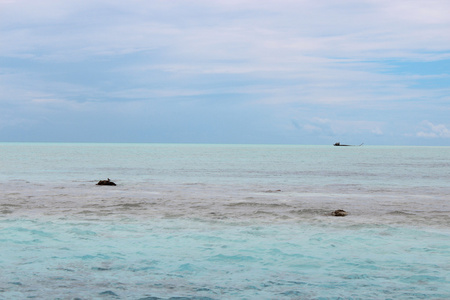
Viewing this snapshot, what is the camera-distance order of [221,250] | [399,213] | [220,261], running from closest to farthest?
1. [220,261]
2. [221,250]
3. [399,213]

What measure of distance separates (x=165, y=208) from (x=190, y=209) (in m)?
1.31

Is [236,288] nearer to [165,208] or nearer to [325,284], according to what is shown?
[325,284]

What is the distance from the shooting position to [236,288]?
11.6 metres

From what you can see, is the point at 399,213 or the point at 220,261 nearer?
the point at 220,261

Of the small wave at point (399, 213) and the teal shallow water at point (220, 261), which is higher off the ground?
the teal shallow water at point (220, 261)

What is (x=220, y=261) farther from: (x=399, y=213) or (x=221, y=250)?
(x=399, y=213)

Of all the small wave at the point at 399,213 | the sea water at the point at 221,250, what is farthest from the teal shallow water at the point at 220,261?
the small wave at the point at 399,213

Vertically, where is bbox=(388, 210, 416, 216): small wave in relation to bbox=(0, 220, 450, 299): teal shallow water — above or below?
below

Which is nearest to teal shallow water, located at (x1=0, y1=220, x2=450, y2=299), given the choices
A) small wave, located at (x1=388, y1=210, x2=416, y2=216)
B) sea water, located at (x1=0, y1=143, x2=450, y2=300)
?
sea water, located at (x1=0, y1=143, x2=450, y2=300)

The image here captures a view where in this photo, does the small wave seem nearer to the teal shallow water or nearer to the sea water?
the sea water

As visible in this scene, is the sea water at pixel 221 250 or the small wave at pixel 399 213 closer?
the sea water at pixel 221 250

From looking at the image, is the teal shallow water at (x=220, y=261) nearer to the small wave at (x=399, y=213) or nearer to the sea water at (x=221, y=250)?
the sea water at (x=221, y=250)

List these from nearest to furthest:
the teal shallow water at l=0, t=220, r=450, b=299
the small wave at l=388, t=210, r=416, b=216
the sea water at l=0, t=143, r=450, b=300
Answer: the teal shallow water at l=0, t=220, r=450, b=299
the sea water at l=0, t=143, r=450, b=300
the small wave at l=388, t=210, r=416, b=216

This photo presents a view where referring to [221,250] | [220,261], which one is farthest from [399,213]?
[220,261]
